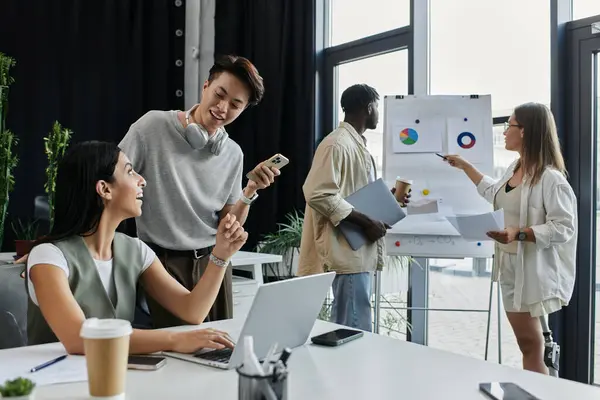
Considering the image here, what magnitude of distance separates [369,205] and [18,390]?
206cm

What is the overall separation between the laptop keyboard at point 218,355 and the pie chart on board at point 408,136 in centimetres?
203

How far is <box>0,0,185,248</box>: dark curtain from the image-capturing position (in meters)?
3.76

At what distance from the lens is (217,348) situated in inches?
53.0

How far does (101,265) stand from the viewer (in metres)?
1.61

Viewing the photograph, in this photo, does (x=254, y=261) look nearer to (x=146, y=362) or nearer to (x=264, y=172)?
(x=264, y=172)

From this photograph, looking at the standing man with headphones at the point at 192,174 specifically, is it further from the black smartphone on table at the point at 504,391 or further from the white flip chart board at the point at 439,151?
the white flip chart board at the point at 439,151

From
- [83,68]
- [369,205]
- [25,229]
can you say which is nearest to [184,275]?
[369,205]

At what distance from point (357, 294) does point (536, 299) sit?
732 millimetres

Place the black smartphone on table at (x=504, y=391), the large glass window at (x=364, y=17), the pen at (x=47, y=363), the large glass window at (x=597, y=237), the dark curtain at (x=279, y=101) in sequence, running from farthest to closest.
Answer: the dark curtain at (x=279, y=101) < the large glass window at (x=364, y=17) < the large glass window at (x=597, y=237) < the pen at (x=47, y=363) < the black smartphone on table at (x=504, y=391)

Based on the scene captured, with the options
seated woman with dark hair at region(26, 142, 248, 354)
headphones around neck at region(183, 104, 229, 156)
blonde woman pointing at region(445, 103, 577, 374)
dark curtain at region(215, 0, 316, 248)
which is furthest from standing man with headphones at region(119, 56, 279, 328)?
dark curtain at region(215, 0, 316, 248)

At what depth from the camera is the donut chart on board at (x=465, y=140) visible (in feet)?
10.1

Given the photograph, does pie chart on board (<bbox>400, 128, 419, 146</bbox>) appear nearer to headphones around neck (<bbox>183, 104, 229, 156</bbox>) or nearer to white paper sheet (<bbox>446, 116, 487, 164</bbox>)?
white paper sheet (<bbox>446, 116, 487, 164</bbox>)

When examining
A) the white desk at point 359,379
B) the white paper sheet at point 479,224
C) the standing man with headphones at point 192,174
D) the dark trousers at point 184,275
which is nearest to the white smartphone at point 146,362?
the white desk at point 359,379

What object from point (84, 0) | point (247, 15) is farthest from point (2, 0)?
point (247, 15)
